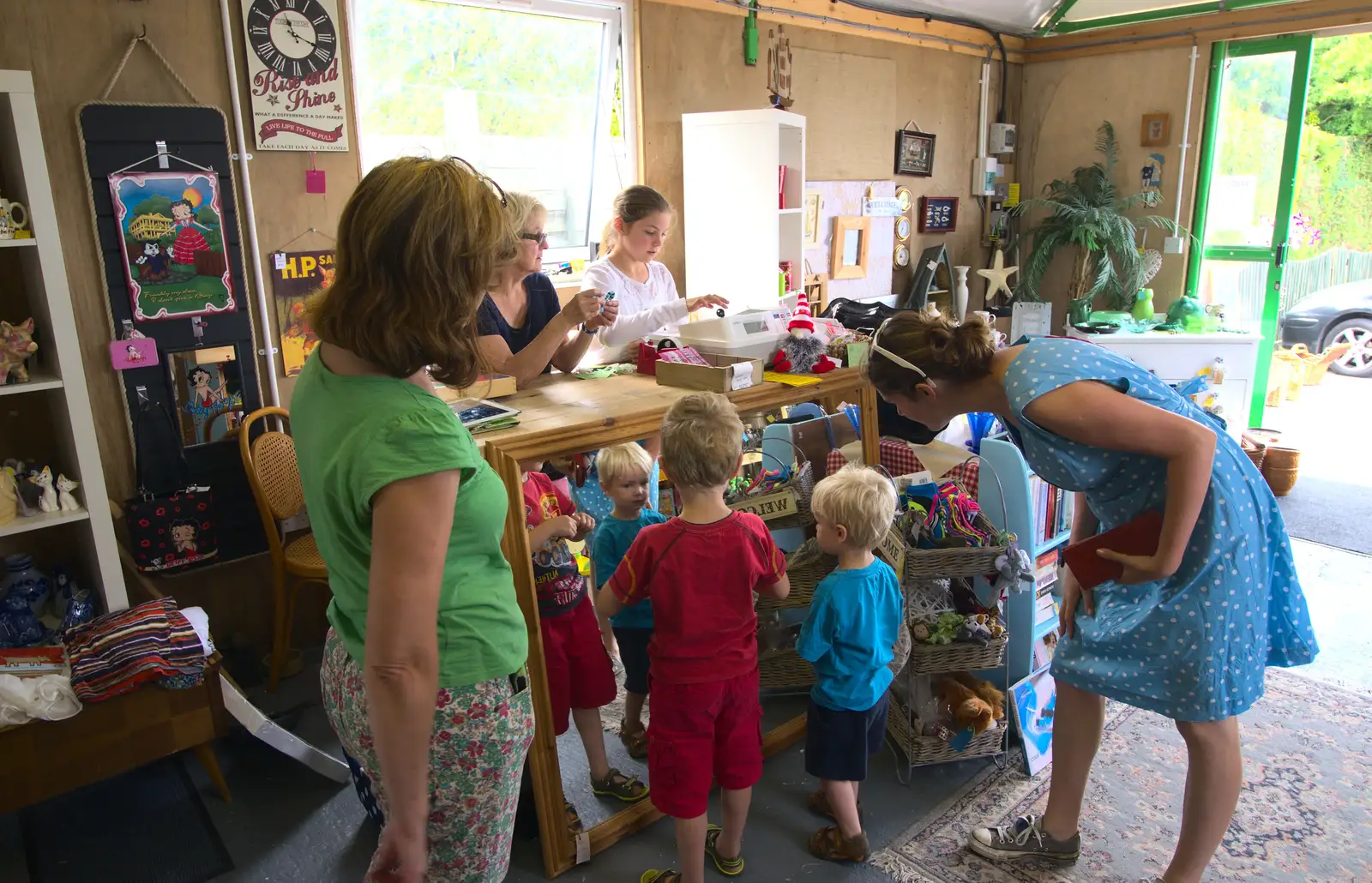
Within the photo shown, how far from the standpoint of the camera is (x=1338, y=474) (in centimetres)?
503

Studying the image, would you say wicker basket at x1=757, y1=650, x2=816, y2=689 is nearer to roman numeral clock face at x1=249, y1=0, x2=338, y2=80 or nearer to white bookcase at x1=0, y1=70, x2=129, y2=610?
white bookcase at x1=0, y1=70, x2=129, y2=610

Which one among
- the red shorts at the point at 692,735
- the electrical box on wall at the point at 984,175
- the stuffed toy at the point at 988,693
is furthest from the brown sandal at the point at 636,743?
the electrical box on wall at the point at 984,175

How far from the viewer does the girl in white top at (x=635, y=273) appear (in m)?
2.93

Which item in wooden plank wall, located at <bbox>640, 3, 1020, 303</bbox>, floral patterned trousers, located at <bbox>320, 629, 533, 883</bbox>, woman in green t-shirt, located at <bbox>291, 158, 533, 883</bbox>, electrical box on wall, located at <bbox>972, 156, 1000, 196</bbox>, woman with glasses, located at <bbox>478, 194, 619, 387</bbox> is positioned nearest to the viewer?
woman in green t-shirt, located at <bbox>291, 158, 533, 883</bbox>

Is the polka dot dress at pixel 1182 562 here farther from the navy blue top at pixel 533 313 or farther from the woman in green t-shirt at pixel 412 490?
the navy blue top at pixel 533 313

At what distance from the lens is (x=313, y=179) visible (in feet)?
9.80

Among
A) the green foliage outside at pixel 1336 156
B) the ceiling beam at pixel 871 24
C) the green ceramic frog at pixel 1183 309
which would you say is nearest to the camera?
the ceiling beam at pixel 871 24

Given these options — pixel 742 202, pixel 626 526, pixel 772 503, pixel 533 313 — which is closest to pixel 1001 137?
pixel 742 202

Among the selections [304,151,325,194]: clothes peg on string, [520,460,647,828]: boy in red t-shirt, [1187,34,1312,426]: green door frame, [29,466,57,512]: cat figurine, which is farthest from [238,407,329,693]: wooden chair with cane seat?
[1187,34,1312,426]: green door frame

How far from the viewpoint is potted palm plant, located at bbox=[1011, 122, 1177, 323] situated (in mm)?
5305

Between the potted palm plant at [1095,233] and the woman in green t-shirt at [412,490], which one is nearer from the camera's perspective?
the woman in green t-shirt at [412,490]

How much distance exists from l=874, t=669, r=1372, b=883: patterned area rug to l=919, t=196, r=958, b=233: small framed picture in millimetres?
3367

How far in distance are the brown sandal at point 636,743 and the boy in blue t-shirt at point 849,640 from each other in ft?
1.92

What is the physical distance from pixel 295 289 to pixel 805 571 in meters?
1.95
